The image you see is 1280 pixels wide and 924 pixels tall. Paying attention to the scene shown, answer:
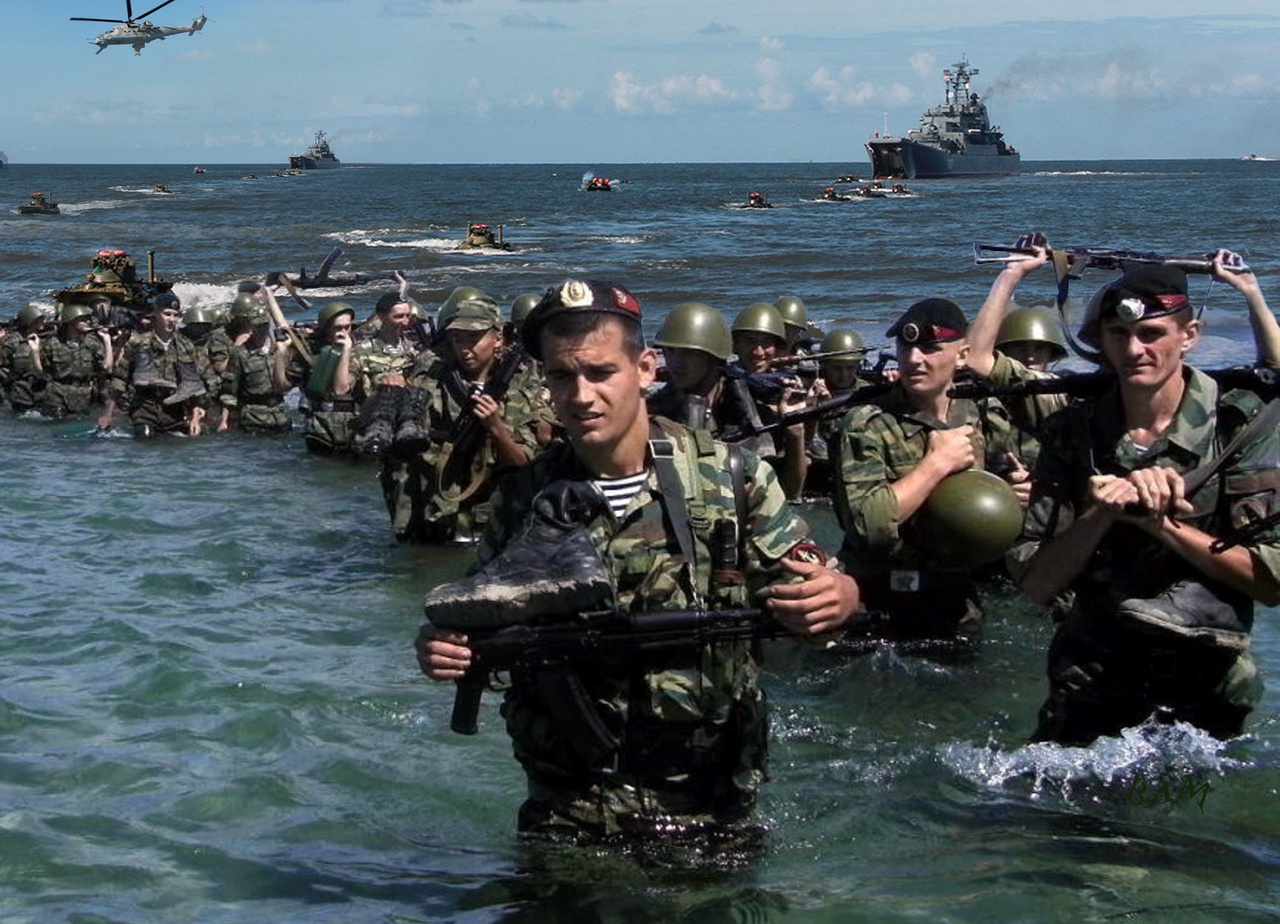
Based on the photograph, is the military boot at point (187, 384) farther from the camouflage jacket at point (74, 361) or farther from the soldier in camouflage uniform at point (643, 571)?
the soldier in camouflage uniform at point (643, 571)

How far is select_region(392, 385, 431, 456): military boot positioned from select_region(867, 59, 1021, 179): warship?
105686 millimetres

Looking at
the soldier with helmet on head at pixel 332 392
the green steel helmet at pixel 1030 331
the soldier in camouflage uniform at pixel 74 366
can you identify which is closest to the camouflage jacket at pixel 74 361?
the soldier in camouflage uniform at pixel 74 366

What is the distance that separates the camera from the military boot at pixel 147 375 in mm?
17125

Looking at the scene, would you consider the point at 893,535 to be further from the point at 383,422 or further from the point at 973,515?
the point at 383,422

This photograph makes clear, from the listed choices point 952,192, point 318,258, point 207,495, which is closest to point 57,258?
point 318,258

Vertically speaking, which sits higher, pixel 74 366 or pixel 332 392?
pixel 332 392

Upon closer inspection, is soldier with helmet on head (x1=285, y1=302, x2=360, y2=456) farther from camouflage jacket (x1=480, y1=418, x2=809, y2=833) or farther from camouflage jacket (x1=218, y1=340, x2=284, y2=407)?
camouflage jacket (x1=480, y1=418, x2=809, y2=833)

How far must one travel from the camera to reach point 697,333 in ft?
29.3

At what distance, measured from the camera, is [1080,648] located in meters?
5.28

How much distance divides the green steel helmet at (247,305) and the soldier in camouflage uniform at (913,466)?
1059 cm

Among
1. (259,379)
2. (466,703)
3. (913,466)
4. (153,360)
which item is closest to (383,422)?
(913,466)

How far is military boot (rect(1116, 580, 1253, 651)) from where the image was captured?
4.88 metres

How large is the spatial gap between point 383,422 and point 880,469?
4.47 metres

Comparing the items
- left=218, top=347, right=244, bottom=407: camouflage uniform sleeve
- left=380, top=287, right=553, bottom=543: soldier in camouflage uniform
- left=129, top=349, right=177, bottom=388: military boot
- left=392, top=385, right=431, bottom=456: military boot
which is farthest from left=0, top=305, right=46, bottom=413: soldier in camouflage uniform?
left=392, top=385, right=431, bottom=456: military boot
